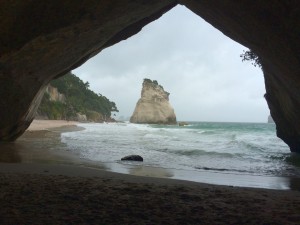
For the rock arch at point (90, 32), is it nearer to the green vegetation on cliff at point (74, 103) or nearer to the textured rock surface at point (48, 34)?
the textured rock surface at point (48, 34)

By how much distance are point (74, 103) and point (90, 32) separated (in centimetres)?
7428

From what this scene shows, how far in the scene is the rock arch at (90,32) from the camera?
6121mm

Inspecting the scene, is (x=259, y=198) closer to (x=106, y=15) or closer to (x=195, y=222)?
(x=195, y=222)

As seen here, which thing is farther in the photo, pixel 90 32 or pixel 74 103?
pixel 74 103

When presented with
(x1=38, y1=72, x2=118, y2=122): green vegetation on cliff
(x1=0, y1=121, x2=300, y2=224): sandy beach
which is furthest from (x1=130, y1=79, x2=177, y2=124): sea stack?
(x1=0, y1=121, x2=300, y2=224): sandy beach

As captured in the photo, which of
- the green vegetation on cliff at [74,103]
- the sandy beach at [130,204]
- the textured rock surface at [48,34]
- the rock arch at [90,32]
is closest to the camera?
the sandy beach at [130,204]

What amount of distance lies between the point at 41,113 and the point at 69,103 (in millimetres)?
16981

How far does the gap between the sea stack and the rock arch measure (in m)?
82.7

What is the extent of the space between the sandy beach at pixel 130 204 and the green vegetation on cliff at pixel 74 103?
59315 millimetres

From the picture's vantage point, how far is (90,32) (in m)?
9.17

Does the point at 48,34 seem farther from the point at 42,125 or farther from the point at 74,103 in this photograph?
the point at 74,103

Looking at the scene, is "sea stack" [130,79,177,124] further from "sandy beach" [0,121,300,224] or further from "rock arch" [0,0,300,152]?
"sandy beach" [0,121,300,224]

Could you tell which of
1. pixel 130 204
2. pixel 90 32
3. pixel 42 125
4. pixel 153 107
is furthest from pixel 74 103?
pixel 130 204

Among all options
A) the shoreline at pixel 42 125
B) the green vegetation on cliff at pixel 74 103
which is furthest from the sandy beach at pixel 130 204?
the green vegetation on cliff at pixel 74 103
